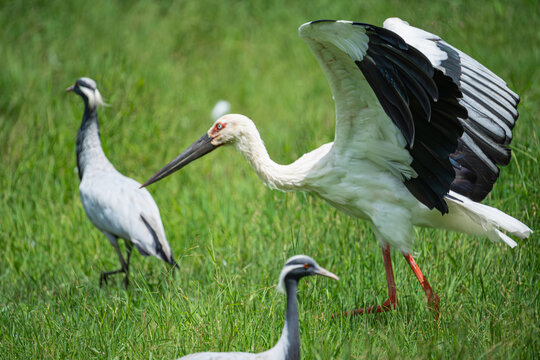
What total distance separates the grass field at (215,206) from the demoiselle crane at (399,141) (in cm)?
33

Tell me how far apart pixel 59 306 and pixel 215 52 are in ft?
21.3

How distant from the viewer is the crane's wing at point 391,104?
3.13 m

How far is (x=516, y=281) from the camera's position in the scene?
3.80 meters

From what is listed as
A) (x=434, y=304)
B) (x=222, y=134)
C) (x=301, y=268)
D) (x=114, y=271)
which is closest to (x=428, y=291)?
(x=434, y=304)

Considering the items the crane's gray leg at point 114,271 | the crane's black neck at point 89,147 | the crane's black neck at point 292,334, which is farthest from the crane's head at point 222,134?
the crane's black neck at point 292,334

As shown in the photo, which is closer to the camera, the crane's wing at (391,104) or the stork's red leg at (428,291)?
the crane's wing at (391,104)

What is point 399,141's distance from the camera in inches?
144

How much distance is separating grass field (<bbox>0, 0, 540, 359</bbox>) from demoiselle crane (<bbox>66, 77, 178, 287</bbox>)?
0.71 feet

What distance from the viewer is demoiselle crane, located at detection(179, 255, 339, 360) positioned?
2.70 meters

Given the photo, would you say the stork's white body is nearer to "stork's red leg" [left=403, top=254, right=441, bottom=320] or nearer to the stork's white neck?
the stork's white neck

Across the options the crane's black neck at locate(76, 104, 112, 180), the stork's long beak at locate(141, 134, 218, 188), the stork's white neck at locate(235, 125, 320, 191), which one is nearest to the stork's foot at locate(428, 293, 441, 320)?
the stork's white neck at locate(235, 125, 320, 191)

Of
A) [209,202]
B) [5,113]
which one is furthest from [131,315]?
[5,113]

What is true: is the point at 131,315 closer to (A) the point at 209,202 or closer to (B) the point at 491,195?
(A) the point at 209,202

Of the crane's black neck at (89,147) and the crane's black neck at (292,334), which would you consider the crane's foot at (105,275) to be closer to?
the crane's black neck at (89,147)
